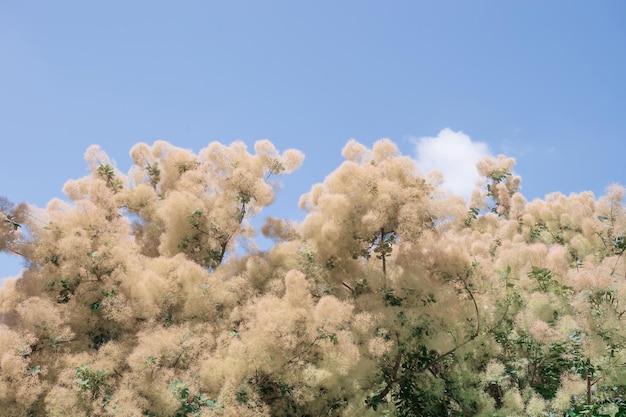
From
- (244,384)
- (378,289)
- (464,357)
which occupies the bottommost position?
(244,384)

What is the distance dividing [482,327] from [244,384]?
2.93 m

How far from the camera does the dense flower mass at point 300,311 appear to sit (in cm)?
473

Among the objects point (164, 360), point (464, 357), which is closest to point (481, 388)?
point (464, 357)

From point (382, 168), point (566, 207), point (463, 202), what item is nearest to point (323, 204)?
point (382, 168)

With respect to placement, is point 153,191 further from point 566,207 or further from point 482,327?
point 566,207

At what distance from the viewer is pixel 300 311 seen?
4637 mm

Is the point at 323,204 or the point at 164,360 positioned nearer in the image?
the point at 164,360

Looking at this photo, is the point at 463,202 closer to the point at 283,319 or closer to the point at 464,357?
the point at 464,357

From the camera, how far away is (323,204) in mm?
5832

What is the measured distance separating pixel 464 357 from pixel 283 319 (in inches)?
99.3

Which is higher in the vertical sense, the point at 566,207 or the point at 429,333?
the point at 566,207

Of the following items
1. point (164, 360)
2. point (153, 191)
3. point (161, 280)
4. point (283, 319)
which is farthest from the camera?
point (153, 191)

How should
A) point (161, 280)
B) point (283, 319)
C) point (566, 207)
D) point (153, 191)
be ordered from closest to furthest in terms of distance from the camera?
point (283, 319) → point (161, 280) → point (153, 191) → point (566, 207)

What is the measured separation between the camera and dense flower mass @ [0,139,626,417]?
4.73m
